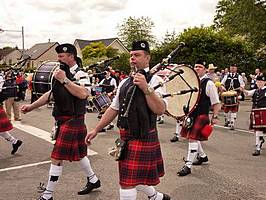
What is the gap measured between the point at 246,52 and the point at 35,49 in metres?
56.8

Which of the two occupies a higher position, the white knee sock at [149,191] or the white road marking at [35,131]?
the white knee sock at [149,191]

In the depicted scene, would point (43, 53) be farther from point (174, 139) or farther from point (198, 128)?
point (198, 128)

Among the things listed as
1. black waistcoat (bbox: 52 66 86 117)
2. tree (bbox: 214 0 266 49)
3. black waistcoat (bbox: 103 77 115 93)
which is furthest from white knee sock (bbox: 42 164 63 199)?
tree (bbox: 214 0 266 49)

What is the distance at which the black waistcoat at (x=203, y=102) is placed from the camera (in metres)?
4.69

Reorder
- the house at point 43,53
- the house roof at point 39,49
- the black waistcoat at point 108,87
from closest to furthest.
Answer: the black waistcoat at point 108,87
the house at point 43,53
the house roof at point 39,49

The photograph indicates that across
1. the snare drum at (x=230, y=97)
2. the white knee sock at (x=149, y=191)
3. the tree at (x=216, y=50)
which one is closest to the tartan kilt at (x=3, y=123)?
the white knee sock at (x=149, y=191)

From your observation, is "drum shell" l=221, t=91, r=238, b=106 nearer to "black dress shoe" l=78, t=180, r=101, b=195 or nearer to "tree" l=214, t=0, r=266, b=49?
"black dress shoe" l=78, t=180, r=101, b=195

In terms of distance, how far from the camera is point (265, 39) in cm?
2306

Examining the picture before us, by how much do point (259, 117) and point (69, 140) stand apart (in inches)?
145

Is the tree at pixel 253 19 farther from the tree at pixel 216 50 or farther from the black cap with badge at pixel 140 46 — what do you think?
the black cap with badge at pixel 140 46

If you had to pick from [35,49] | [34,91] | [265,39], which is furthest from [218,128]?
[35,49]

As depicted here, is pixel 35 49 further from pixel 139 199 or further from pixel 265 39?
pixel 139 199

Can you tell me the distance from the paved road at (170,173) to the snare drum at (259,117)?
524 mm

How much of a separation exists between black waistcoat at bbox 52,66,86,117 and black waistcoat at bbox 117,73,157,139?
887mm
